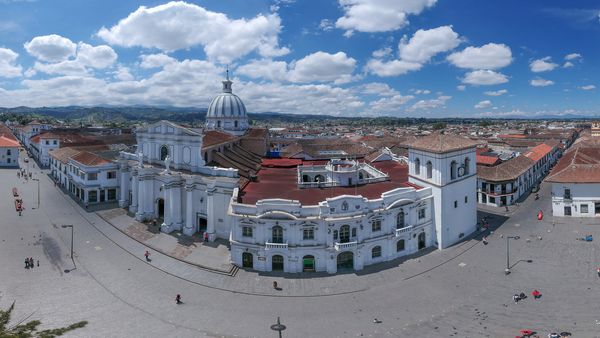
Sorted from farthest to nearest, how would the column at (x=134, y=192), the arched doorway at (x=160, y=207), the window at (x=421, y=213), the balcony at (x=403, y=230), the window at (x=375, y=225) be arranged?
the column at (x=134, y=192), the arched doorway at (x=160, y=207), the window at (x=421, y=213), the balcony at (x=403, y=230), the window at (x=375, y=225)

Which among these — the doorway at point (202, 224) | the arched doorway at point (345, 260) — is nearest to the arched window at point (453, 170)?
the arched doorway at point (345, 260)

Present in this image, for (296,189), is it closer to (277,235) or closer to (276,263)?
(277,235)

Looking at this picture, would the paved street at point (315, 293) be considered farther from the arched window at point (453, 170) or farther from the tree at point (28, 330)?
the arched window at point (453, 170)

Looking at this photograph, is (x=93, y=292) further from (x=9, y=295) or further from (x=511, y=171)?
(x=511, y=171)

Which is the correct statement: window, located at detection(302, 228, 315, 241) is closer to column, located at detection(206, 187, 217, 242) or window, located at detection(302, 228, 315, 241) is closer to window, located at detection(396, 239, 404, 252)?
window, located at detection(396, 239, 404, 252)

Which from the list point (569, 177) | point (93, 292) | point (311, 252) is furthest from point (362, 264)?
point (569, 177)
